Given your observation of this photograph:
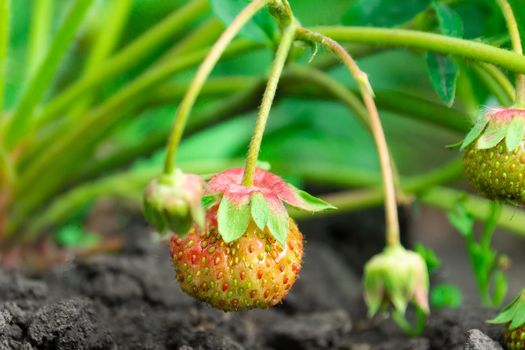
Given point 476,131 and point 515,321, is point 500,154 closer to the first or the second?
point 476,131

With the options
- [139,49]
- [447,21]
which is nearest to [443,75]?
[447,21]

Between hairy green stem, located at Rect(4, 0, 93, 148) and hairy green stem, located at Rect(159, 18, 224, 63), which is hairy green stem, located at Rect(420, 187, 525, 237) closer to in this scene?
hairy green stem, located at Rect(159, 18, 224, 63)

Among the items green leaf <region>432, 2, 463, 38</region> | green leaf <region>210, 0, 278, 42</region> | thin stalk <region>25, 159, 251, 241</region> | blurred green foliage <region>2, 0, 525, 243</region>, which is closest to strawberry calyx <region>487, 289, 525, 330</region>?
green leaf <region>432, 2, 463, 38</region>

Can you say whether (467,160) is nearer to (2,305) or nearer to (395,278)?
(395,278)

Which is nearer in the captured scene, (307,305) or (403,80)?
(307,305)

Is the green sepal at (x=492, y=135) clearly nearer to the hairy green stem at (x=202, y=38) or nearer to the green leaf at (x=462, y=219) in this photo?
the green leaf at (x=462, y=219)

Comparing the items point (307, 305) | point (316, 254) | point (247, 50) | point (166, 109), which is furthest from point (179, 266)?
point (166, 109)
